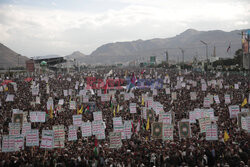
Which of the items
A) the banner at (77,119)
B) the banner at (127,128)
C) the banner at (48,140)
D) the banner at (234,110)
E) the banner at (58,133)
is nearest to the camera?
the banner at (48,140)

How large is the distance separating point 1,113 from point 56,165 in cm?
1616

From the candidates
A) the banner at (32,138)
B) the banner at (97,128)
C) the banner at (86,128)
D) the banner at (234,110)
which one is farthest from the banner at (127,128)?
the banner at (234,110)

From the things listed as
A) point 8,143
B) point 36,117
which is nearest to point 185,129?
point 8,143

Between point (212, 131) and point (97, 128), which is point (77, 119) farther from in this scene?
point (212, 131)

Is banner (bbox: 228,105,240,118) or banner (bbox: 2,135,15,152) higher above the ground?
banner (bbox: 228,105,240,118)

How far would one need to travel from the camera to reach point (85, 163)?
38.0 feet

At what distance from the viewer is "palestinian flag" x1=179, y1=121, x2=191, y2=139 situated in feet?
45.2

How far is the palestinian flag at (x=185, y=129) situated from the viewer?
1377cm

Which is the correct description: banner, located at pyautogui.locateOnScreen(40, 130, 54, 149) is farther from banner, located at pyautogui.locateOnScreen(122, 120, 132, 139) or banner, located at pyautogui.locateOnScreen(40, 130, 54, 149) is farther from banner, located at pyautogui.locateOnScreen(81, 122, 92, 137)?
banner, located at pyautogui.locateOnScreen(122, 120, 132, 139)

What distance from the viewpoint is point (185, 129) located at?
1383cm

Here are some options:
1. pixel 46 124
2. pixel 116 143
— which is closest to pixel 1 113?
pixel 46 124

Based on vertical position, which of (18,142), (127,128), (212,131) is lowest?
(18,142)

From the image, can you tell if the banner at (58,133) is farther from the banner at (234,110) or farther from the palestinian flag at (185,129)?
the banner at (234,110)

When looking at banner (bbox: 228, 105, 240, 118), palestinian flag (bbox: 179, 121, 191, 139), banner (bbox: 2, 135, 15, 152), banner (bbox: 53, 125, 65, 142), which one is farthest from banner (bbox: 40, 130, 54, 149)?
banner (bbox: 228, 105, 240, 118)
